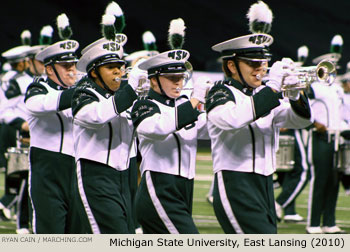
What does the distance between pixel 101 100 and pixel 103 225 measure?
772 mm

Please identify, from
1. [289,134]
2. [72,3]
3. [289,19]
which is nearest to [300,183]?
[289,134]

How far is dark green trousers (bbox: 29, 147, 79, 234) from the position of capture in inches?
220

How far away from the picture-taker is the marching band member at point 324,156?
26.5 feet

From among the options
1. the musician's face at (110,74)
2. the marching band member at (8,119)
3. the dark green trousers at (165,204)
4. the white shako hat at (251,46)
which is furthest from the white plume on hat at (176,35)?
the marching band member at (8,119)

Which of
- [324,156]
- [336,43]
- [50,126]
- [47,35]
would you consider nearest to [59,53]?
[50,126]

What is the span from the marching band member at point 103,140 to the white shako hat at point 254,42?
25.8 inches

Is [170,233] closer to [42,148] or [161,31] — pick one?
[42,148]

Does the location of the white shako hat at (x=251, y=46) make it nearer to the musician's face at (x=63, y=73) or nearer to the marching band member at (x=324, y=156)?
the musician's face at (x=63, y=73)

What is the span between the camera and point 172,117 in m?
4.55

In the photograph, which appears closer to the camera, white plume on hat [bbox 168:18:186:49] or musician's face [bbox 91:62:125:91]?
musician's face [bbox 91:62:125:91]

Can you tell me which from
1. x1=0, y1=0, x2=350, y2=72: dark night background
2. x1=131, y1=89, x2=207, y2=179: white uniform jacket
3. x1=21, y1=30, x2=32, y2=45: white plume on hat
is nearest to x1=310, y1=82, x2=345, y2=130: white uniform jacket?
x1=131, y1=89, x2=207, y2=179: white uniform jacket

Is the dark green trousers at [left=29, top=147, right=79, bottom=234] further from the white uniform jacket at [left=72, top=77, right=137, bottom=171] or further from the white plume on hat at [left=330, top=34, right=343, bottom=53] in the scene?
the white plume on hat at [left=330, top=34, right=343, bottom=53]

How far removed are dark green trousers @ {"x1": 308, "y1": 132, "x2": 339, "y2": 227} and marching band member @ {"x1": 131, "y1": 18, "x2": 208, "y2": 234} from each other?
11.4 ft

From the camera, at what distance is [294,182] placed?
30.7 feet
